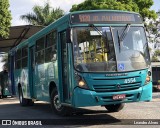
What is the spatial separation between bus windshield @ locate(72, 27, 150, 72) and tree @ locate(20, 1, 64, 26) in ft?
95.4

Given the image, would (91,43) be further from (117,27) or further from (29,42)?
(29,42)

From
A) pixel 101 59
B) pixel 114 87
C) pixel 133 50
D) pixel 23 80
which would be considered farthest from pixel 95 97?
pixel 23 80

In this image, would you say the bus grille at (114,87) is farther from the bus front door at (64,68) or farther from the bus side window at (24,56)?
the bus side window at (24,56)

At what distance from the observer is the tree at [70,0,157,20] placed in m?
36.2

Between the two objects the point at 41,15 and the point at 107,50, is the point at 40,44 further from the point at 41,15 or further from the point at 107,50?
the point at 41,15

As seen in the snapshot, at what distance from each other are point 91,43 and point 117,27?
857mm

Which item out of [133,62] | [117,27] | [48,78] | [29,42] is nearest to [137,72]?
[133,62]

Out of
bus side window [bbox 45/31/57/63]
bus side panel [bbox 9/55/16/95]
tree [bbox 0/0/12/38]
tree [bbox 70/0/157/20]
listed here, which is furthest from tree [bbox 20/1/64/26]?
bus side window [bbox 45/31/57/63]

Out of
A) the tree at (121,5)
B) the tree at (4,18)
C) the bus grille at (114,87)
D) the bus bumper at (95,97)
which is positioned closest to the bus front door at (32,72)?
the bus bumper at (95,97)

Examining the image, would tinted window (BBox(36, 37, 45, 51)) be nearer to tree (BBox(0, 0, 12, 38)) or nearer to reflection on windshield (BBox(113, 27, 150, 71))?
reflection on windshield (BBox(113, 27, 150, 71))

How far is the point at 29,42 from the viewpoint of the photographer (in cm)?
1537

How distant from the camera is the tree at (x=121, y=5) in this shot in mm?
36219

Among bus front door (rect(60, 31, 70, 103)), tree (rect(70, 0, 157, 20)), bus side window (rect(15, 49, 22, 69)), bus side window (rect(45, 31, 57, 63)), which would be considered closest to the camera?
bus front door (rect(60, 31, 70, 103))

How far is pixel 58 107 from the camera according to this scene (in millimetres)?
11859
